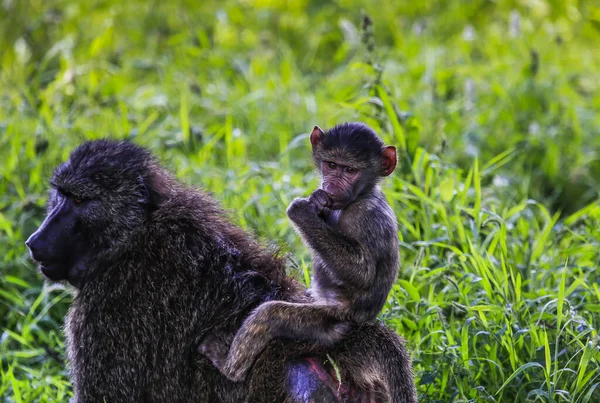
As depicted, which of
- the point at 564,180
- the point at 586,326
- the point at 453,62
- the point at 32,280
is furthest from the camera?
the point at 453,62

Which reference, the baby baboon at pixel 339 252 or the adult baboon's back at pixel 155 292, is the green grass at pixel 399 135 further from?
the baby baboon at pixel 339 252

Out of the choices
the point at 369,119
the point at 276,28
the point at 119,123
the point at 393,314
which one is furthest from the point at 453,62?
the point at 393,314

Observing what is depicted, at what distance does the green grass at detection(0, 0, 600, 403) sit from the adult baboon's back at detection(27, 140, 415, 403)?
1.62 ft

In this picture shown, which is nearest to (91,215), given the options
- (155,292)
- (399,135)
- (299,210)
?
(155,292)

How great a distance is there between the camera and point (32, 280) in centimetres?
480

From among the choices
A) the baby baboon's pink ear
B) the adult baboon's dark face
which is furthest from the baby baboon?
the adult baboon's dark face

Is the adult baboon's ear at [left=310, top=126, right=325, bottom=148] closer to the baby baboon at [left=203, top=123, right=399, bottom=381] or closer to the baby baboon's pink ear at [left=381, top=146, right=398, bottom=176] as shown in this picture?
the baby baboon at [left=203, top=123, right=399, bottom=381]

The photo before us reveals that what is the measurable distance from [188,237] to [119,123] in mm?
Result: 2623

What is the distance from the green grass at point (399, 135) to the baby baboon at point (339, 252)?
0.59 metres

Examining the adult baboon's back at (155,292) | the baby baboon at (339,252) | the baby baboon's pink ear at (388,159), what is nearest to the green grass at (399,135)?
the adult baboon's back at (155,292)

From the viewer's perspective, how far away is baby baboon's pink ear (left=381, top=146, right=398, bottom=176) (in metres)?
3.27

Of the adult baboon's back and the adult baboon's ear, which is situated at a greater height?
the adult baboon's ear

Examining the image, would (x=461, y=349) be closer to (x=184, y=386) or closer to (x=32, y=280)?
(x=184, y=386)

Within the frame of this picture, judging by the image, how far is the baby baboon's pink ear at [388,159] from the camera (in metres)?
3.27
